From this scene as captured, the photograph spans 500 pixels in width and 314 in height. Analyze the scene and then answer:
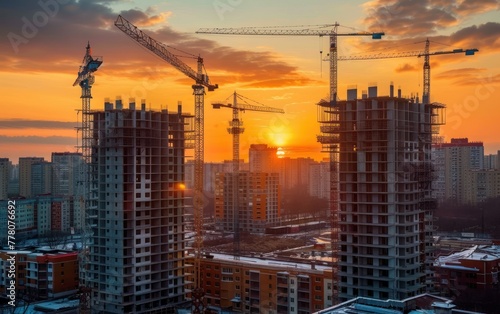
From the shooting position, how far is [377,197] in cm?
1473

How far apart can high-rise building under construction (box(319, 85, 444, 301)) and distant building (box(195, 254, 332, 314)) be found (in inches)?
63.2

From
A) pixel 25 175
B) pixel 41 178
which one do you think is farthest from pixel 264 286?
pixel 25 175

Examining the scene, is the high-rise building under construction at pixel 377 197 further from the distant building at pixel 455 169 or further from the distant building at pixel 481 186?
the distant building at pixel 481 186

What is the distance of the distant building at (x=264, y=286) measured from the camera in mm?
17094

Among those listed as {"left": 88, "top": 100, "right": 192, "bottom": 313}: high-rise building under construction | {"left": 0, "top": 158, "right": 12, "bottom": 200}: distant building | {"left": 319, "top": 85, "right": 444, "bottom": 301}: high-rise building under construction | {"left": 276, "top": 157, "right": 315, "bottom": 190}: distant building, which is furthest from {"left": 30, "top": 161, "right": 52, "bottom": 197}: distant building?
{"left": 319, "top": 85, "right": 444, "bottom": 301}: high-rise building under construction

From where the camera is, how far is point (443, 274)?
2178 cm

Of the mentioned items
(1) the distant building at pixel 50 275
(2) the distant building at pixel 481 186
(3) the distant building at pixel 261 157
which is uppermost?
(3) the distant building at pixel 261 157

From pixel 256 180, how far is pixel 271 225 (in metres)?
3.98

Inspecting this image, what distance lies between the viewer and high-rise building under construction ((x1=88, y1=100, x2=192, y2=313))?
54.5 ft

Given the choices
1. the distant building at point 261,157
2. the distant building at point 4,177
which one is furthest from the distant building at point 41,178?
the distant building at point 261,157

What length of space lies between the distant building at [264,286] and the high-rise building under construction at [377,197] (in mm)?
1605

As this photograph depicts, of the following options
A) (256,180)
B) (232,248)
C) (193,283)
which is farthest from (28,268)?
(256,180)

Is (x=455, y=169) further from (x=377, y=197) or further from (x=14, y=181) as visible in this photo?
(x=14, y=181)

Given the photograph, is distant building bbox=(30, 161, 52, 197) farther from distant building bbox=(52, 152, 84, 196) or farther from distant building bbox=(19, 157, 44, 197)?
distant building bbox=(52, 152, 84, 196)
